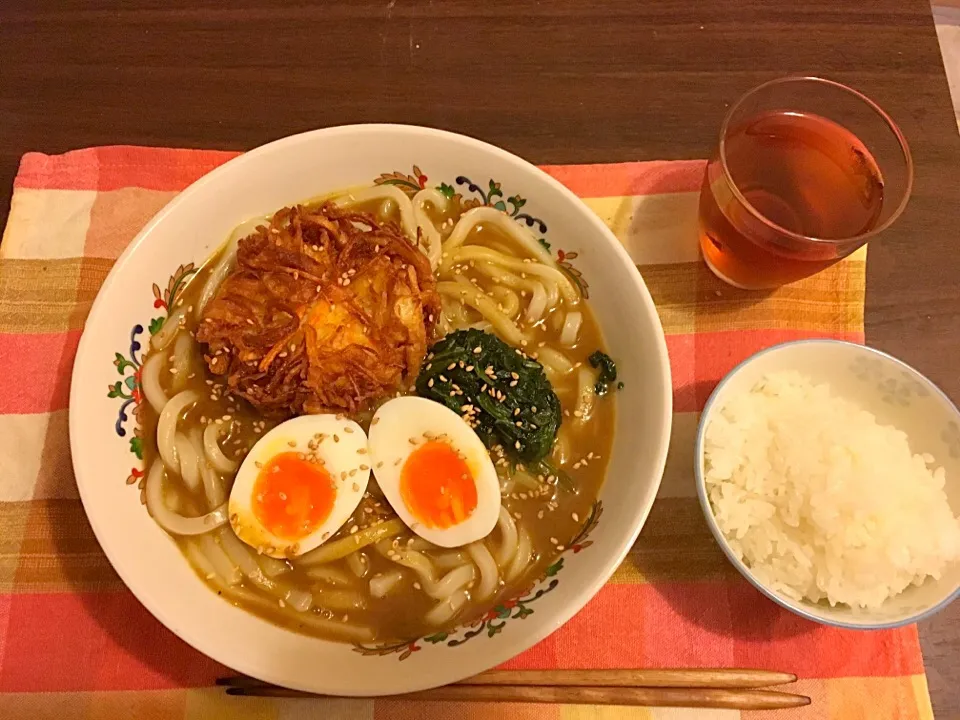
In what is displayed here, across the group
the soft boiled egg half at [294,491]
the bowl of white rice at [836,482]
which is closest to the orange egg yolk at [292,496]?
the soft boiled egg half at [294,491]

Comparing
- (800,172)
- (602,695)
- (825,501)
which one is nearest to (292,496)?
(602,695)

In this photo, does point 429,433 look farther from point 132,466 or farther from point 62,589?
point 62,589

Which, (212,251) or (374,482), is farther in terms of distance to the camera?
(212,251)

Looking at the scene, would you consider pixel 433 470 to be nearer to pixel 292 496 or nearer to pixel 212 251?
pixel 292 496

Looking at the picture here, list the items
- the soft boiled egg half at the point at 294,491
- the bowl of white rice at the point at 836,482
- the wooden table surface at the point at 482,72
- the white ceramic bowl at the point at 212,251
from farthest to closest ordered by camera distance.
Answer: the wooden table surface at the point at 482,72, the soft boiled egg half at the point at 294,491, the bowl of white rice at the point at 836,482, the white ceramic bowl at the point at 212,251

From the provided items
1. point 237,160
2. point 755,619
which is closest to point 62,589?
point 237,160

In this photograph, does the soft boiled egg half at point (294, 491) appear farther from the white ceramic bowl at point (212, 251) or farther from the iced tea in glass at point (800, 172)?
the iced tea in glass at point (800, 172)
